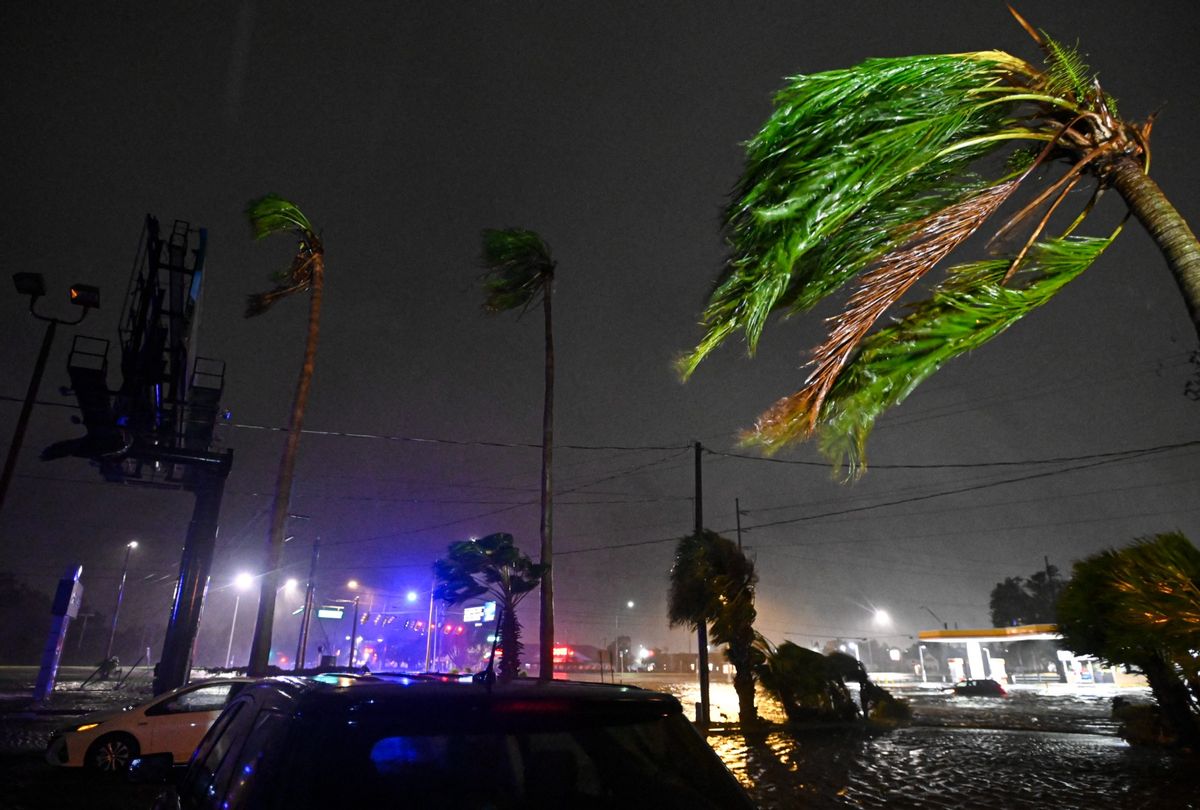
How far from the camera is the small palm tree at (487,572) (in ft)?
64.5

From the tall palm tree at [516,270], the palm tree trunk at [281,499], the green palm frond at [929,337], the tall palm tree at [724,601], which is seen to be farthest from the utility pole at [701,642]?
the green palm frond at [929,337]

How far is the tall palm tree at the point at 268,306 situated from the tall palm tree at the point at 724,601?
11.1 m

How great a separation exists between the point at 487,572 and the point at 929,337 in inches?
681

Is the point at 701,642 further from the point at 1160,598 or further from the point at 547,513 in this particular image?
the point at 1160,598

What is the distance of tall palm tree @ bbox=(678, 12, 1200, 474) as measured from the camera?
14.0 ft

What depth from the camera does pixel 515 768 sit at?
272 cm

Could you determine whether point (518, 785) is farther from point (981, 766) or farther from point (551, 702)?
point (981, 766)

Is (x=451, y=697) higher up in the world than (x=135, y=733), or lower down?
higher up

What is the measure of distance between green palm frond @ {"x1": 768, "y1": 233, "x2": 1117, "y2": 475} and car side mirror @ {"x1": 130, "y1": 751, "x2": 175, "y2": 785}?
4.39 metres

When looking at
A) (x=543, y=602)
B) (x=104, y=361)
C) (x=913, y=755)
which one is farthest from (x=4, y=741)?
(x=913, y=755)

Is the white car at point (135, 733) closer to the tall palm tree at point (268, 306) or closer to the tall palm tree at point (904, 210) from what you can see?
the tall palm tree at point (268, 306)

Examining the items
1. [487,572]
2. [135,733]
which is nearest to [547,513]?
[487,572]

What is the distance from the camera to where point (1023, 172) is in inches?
186

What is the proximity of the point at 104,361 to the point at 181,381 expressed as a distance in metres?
2.84
